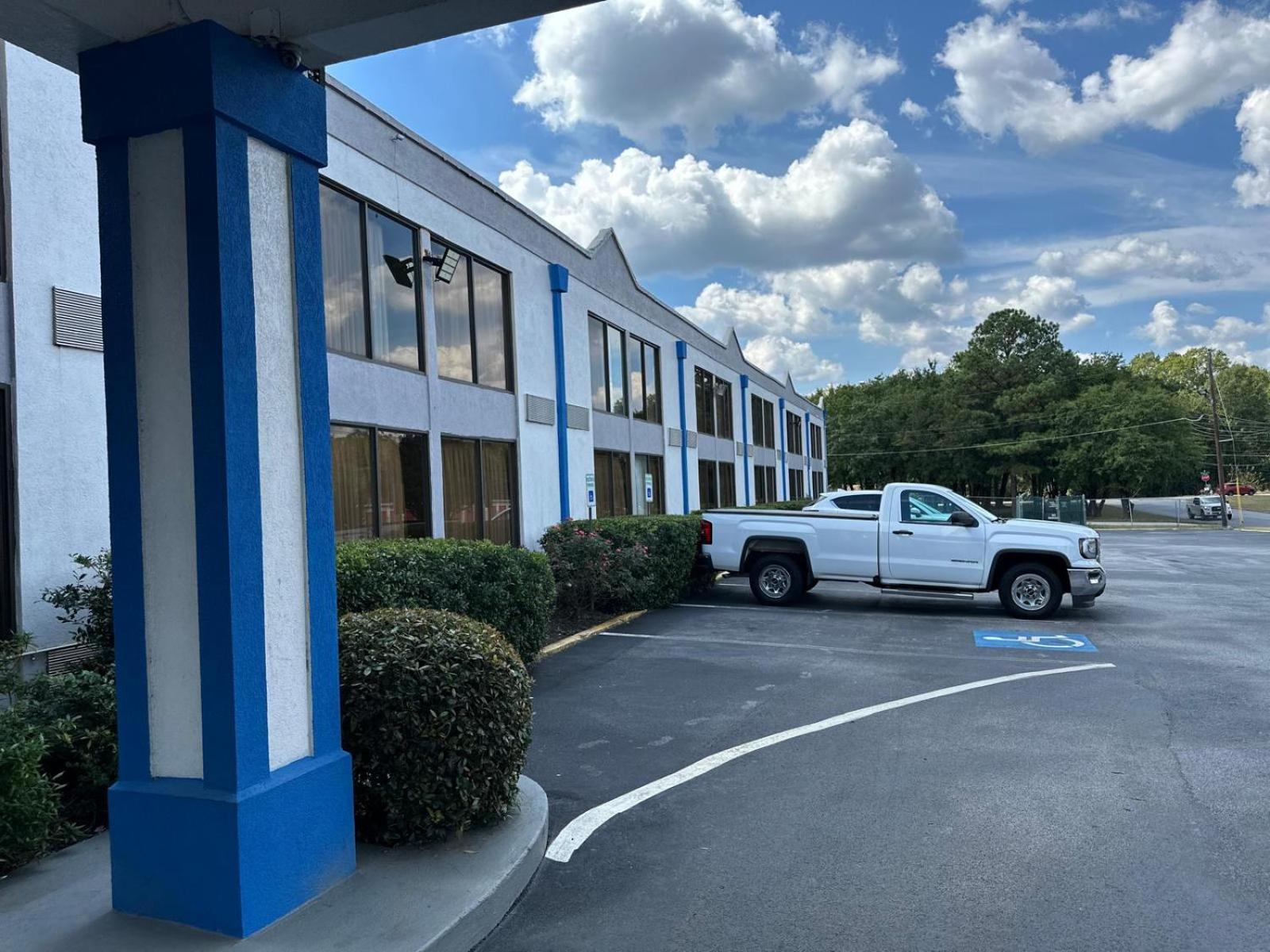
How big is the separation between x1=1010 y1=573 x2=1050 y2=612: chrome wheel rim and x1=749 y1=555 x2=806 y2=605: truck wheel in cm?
314

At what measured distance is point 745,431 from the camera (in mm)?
30703

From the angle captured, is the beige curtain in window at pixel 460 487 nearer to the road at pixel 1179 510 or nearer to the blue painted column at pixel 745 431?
the blue painted column at pixel 745 431

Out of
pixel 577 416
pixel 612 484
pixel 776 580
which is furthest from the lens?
pixel 612 484

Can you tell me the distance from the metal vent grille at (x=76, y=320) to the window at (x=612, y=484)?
1077 centimetres

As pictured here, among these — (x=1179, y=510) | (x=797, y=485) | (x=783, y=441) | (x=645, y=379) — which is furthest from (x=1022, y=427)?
(x=645, y=379)

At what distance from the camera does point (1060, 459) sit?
207 ft

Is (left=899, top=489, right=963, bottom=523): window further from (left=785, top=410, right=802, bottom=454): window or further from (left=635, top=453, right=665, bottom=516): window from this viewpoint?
(left=785, top=410, right=802, bottom=454): window

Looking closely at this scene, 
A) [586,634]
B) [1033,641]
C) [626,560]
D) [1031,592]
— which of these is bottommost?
[1033,641]

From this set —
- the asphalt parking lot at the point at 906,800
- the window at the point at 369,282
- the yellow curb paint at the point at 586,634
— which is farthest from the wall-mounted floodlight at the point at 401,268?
the asphalt parking lot at the point at 906,800

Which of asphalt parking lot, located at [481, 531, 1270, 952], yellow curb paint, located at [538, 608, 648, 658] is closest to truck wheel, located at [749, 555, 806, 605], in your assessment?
yellow curb paint, located at [538, 608, 648, 658]

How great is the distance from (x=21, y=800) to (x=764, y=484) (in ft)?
105

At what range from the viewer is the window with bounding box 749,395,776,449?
3341 centimetres

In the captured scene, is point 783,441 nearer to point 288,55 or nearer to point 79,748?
point 79,748

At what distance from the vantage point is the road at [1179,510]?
53062 mm
